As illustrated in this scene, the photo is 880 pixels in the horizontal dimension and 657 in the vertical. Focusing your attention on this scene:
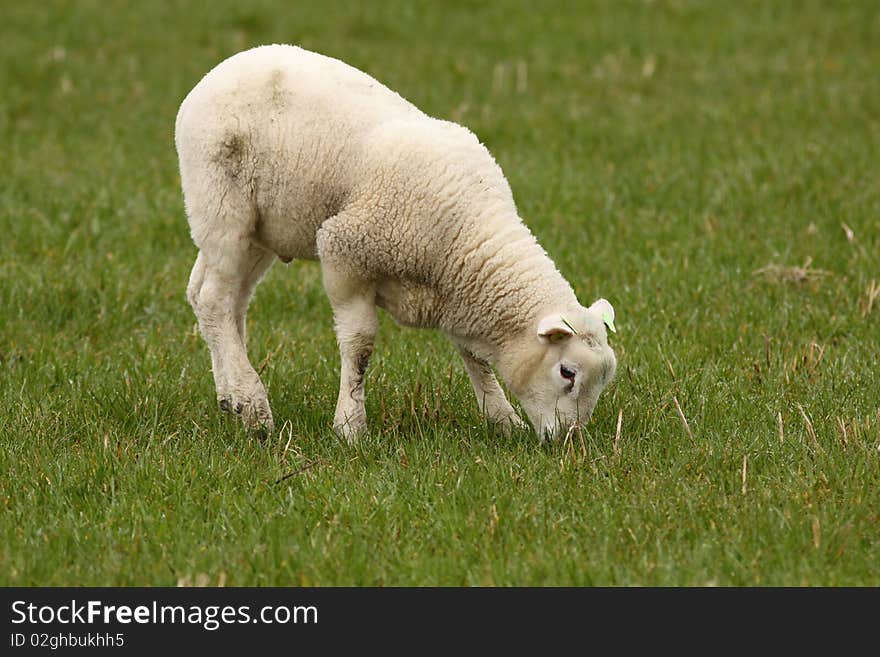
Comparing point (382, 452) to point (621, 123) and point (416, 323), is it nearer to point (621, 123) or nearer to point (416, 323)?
point (416, 323)

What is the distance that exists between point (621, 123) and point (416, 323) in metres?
5.07

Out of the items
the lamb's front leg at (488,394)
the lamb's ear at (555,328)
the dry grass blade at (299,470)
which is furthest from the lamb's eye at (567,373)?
the dry grass blade at (299,470)

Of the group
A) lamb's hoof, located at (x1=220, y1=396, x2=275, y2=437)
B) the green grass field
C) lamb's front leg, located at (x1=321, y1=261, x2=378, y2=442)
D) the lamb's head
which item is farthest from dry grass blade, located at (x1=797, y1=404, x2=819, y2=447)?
lamb's hoof, located at (x1=220, y1=396, x2=275, y2=437)

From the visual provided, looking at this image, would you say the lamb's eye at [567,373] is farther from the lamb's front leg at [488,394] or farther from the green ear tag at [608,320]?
the lamb's front leg at [488,394]

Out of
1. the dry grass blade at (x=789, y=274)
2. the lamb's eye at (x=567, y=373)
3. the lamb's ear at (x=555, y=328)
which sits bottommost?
the dry grass blade at (x=789, y=274)

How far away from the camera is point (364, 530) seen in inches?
167

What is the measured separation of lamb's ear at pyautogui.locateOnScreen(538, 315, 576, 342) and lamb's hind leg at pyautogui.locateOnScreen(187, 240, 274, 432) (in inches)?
48.9

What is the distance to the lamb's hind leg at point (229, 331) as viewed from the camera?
17.4 feet

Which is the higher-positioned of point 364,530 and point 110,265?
point 364,530

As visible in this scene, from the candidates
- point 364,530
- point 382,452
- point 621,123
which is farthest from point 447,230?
point 621,123

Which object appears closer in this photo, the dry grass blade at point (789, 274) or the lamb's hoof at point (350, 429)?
the lamb's hoof at point (350, 429)

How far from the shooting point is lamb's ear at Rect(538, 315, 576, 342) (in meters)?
4.73

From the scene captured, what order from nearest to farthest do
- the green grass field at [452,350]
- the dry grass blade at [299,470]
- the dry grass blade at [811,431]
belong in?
the green grass field at [452,350], the dry grass blade at [299,470], the dry grass blade at [811,431]
